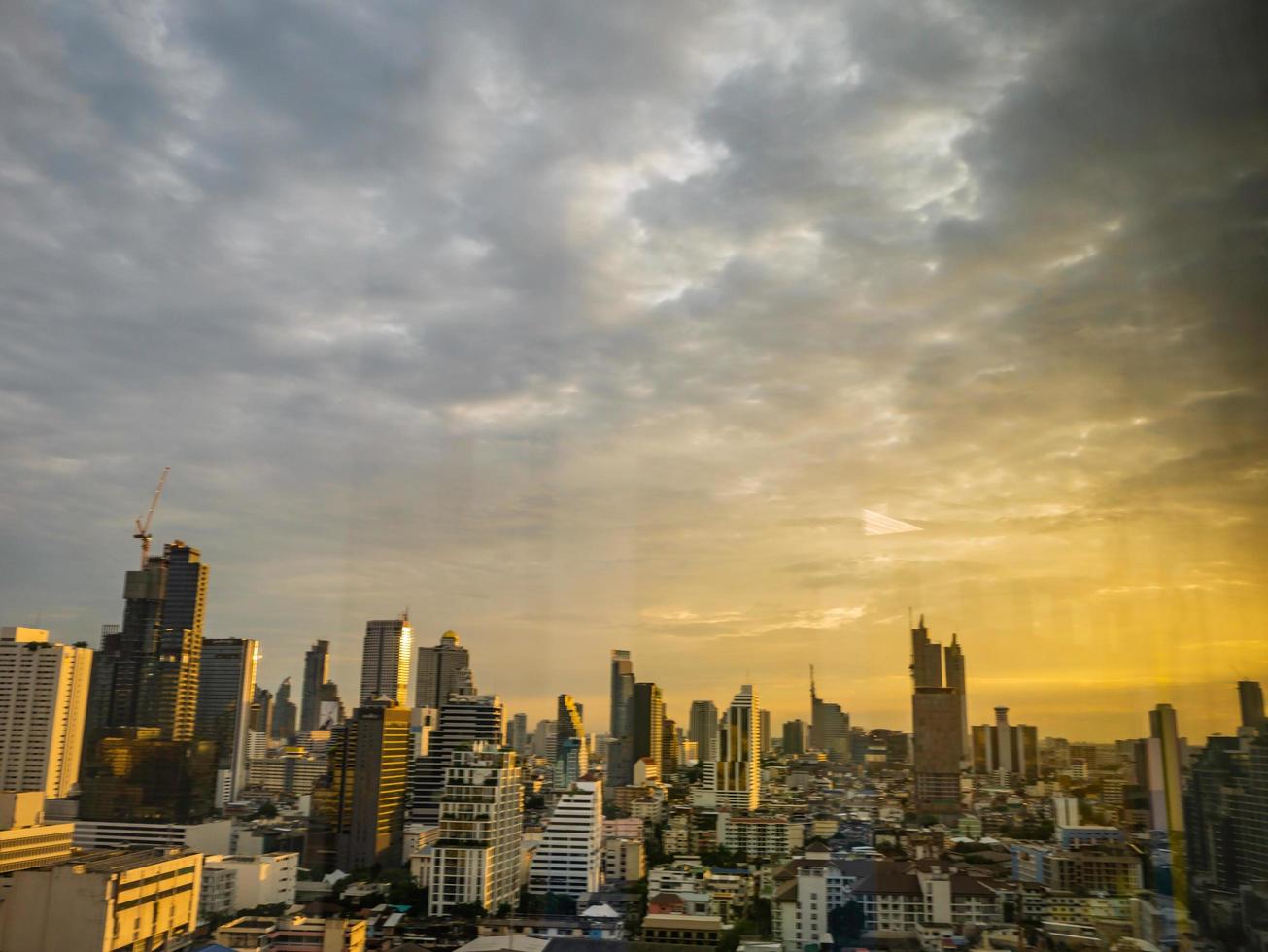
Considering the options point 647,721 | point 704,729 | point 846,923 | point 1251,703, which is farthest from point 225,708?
point 1251,703

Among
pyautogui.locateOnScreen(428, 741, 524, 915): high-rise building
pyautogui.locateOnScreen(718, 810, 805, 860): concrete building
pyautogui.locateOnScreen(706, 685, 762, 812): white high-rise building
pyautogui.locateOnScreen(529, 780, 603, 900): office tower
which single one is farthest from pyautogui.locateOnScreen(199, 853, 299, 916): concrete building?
pyautogui.locateOnScreen(718, 810, 805, 860): concrete building

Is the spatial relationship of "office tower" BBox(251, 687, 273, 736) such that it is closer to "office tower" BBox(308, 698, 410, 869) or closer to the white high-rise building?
"office tower" BBox(308, 698, 410, 869)

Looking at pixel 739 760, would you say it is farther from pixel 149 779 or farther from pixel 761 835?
pixel 149 779

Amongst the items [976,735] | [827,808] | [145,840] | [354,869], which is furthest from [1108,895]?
[145,840]

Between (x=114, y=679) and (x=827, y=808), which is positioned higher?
(x=114, y=679)

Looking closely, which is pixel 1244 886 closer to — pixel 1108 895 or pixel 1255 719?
pixel 1255 719
